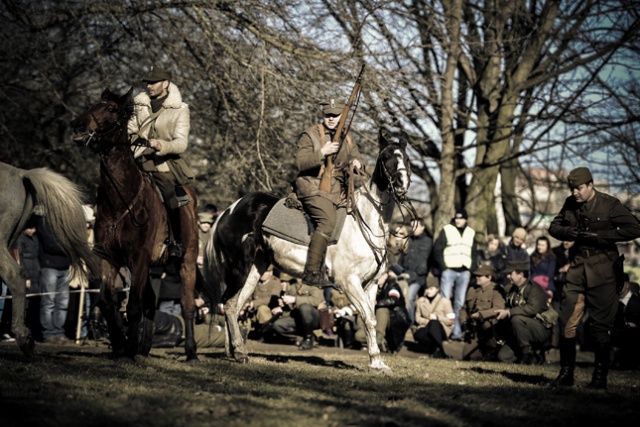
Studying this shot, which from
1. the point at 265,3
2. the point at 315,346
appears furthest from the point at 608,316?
the point at 265,3

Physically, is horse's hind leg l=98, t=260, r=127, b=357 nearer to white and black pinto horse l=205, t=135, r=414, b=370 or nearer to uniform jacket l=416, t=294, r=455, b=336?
white and black pinto horse l=205, t=135, r=414, b=370

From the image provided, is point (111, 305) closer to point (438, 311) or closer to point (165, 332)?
point (165, 332)

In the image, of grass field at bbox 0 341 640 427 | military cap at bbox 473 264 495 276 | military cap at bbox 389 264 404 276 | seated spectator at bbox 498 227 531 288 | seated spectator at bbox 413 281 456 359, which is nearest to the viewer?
grass field at bbox 0 341 640 427

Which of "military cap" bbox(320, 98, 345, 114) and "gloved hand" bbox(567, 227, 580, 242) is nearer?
"gloved hand" bbox(567, 227, 580, 242)

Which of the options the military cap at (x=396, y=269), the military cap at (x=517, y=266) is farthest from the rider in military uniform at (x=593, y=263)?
the military cap at (x=396, y=269)

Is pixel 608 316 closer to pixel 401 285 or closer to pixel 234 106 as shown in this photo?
pixel 401 285

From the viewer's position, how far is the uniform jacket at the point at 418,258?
17844 millimetres

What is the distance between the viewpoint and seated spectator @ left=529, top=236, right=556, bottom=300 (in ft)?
55.6

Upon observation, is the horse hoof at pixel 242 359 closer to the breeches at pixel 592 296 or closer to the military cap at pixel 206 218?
the breeches at pixel 592 296

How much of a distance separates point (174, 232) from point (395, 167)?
9.68 feet

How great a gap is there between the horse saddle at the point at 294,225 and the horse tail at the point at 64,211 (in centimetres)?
232

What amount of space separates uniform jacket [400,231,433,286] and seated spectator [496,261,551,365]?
11.2 feet

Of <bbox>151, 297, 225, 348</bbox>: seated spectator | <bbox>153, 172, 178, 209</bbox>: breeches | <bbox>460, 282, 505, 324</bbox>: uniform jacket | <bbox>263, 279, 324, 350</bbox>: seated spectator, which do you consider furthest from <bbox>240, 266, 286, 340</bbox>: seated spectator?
<bbox>153, 172, 178, 209</bbox>: breeches

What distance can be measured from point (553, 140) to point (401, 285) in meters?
7.74
